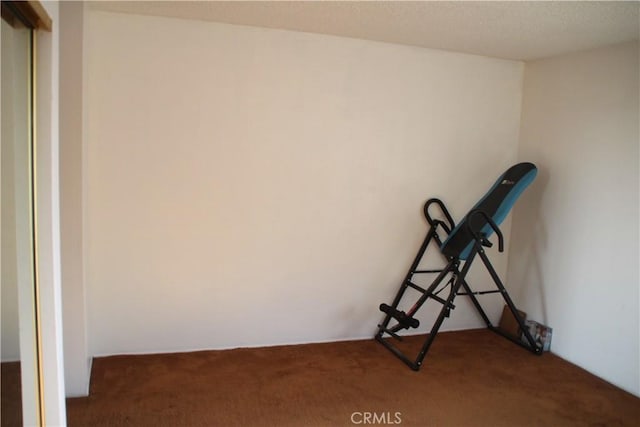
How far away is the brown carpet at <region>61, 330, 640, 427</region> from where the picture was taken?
2553 mm

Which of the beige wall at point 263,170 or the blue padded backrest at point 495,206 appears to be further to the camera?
the blue padded backrest at point 495,206

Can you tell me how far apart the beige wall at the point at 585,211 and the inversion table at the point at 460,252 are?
0.31 m

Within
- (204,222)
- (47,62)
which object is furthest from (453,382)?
(47,62)

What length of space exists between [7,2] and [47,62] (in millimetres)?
372

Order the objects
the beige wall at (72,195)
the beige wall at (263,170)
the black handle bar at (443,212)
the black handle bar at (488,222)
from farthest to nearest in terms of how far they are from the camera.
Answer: the black handle bar at (443,212) < the black handle bar at (488,222) < the beige wall at (263,170) < the beige wall at (72,195)

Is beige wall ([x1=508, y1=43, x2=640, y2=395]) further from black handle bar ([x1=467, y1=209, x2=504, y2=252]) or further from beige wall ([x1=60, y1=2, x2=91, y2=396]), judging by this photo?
beige wall ([x1=60, y1=2, x2=91, y2=396])

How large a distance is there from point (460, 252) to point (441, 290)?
484mm

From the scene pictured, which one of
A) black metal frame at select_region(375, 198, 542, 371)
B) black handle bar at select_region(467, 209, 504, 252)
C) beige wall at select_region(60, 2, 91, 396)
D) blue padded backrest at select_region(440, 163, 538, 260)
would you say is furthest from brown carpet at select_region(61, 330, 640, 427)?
black handle bar at select_region(467, 209, 504, 252)

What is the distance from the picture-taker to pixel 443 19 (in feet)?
9.01

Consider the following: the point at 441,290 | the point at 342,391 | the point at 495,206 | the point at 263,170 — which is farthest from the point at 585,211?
the point at 263,170

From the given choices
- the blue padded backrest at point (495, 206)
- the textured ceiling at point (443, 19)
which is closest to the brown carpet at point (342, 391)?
the blue padded backrest at point (495, 206)

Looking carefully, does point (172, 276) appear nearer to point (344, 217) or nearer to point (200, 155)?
point (200, 155)

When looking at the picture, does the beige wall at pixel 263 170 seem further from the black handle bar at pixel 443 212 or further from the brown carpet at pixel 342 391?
the brown carpet at pixel 342 391

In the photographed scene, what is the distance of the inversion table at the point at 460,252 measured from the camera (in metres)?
3.18
